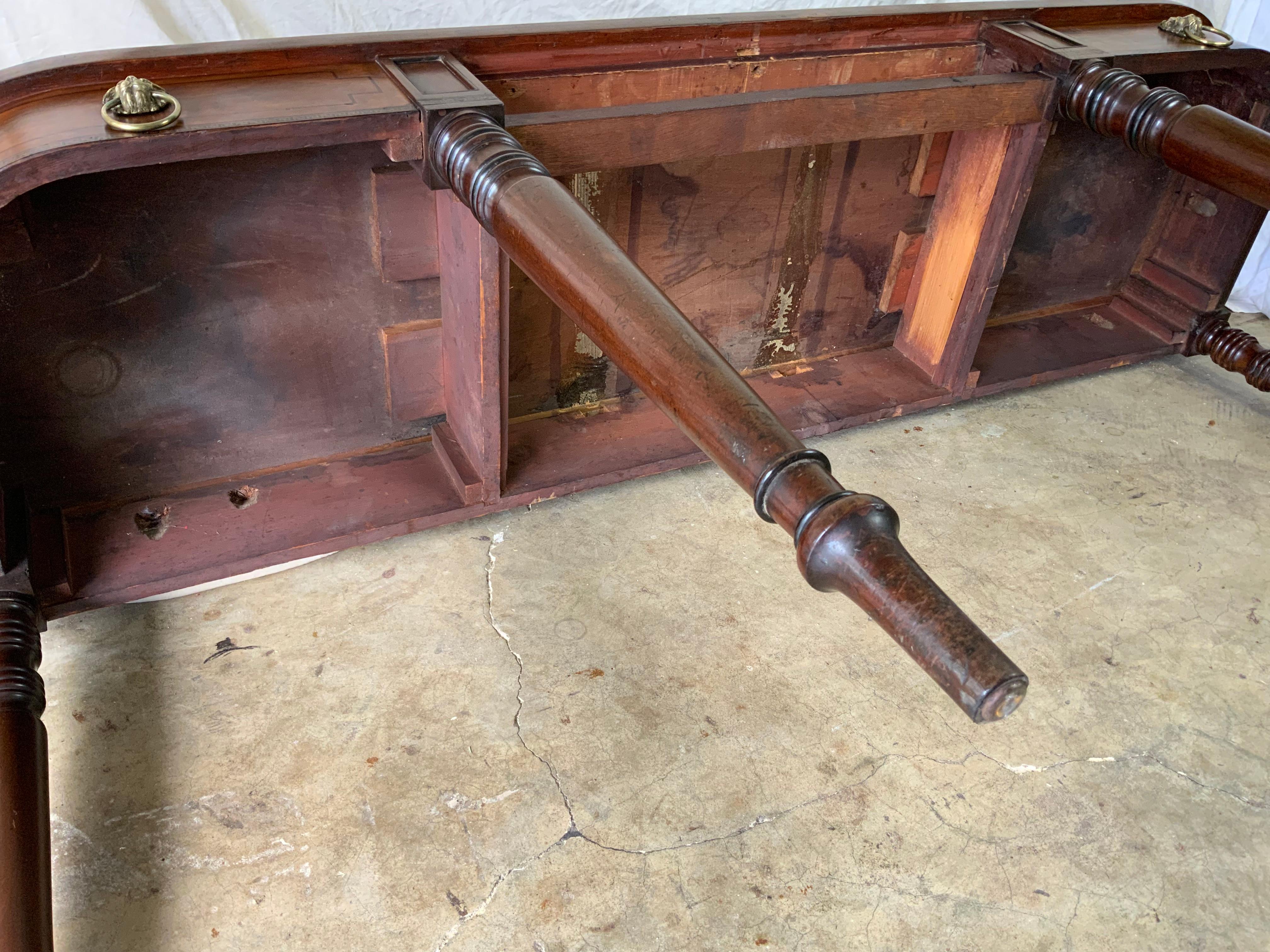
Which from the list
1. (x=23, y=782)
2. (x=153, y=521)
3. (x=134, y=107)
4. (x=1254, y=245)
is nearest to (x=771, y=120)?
(x=134, y=107)

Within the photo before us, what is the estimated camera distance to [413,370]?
218 cm

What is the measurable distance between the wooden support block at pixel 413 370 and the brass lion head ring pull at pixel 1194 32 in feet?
6.34

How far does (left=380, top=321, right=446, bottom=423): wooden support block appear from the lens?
6.95 ft

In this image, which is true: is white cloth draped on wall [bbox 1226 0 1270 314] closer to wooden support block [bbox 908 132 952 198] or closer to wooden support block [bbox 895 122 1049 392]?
wooden support block [bbox 895 122 1049 392]

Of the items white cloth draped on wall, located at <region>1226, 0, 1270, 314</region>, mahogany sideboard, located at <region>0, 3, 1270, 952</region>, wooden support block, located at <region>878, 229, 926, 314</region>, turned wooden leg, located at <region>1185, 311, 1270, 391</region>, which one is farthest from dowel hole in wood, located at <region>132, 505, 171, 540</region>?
white cloth draped on wall, located at <region>1226, 0, 1270, 314</region>

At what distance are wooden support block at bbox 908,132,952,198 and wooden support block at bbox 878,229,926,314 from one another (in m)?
0.11

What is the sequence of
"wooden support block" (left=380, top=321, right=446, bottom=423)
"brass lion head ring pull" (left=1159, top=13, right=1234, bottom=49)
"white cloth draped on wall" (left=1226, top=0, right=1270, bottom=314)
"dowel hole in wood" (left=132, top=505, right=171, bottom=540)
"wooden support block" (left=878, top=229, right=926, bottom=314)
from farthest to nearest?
1. "white cloth draped on wall" (left=1226, top=0, right=1270, bottom=314)
2. "wooden support block" (left=878, top=229, right=926, bottom=314)
3. "brass lion head ring pull" (left=1159, top=13, right=1234, bottom=49)
4. "wooden support block" (left=380, top=321, right=446, bottom=423)
5. "dowel hole in wood" (left=132, top=505, right=171, bottom=540)

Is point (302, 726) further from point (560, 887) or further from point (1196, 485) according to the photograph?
point (1196, 485)

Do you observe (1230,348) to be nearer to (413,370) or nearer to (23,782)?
(413,370)

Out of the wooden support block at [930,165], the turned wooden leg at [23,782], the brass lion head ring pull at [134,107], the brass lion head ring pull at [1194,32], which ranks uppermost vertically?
the brass lion head ring pull at [134,107]

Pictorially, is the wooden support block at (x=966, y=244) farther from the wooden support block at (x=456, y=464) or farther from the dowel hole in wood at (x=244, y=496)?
the dowel hole in wood at (x=244, y=496)

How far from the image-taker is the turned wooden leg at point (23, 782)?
134cm

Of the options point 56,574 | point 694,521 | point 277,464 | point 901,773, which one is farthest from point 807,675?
point 56,574

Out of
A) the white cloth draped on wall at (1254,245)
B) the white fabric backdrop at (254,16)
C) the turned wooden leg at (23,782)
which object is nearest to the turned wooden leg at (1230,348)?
the white cloth draped on wall at (1254,245)
